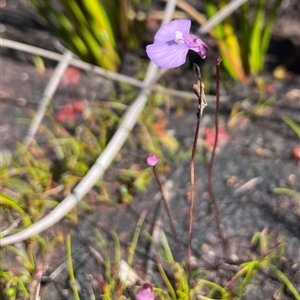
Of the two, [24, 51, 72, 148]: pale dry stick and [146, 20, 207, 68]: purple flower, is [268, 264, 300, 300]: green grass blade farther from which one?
[24, 51, 72, 148]: pale dry stick

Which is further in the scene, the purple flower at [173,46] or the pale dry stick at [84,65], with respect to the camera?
the pale dry stick at [84,65]

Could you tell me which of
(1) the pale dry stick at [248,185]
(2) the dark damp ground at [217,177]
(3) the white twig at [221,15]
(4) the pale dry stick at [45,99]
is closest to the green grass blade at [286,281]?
(2) the dark damp ground at [217,177]

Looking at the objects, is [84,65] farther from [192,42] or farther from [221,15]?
[192,42]

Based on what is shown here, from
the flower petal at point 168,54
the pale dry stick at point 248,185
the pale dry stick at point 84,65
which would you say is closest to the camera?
the flower petal at point 168,54

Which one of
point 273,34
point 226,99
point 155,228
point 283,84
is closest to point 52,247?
point 155,228

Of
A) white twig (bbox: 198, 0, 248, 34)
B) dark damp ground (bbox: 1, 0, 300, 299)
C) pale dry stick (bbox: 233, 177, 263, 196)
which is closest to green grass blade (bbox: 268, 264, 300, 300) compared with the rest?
dark damp ground (bbox: 1, 0, 300, 299)

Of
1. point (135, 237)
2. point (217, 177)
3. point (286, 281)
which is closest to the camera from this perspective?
point (286, 281)

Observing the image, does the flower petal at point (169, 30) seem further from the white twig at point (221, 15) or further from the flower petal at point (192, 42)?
the white twig at point (221, 15)

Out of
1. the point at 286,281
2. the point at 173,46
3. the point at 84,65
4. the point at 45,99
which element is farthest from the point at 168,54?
the point at 45,99
